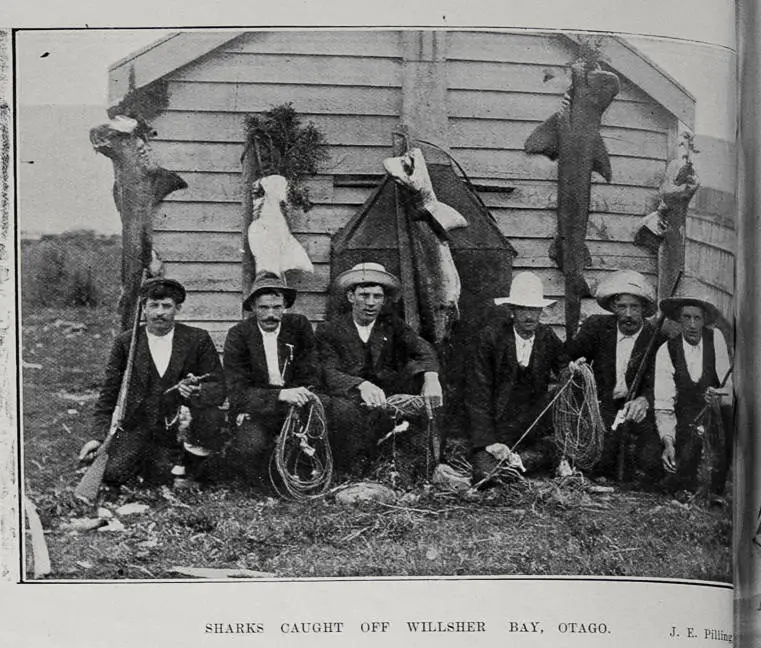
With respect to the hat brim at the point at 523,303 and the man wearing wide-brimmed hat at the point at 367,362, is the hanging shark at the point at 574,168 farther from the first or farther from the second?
the man wearing wide-brimmed hat at the point at 367,362

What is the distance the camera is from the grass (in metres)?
4.30

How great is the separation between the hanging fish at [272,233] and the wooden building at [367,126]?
0.04m

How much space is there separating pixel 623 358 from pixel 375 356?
0.84 meters

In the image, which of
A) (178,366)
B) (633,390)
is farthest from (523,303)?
(178,366)

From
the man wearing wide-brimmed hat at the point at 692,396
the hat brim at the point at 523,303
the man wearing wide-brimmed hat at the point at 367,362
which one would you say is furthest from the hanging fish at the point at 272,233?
the man wearing wide-brimmed hat at the point at 692,396

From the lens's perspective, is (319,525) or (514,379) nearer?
(319,525)

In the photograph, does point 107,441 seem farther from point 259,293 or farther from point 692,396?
point 692,396

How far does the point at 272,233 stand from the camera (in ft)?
14.5

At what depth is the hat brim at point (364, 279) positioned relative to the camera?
4430 millimetres

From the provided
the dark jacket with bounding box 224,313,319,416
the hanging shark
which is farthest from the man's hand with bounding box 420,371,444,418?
the hanging shark

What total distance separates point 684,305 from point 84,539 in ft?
7.10

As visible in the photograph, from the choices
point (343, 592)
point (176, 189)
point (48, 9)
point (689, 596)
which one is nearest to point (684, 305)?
point (689, 596)

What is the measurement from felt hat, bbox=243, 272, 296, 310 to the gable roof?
0.76m

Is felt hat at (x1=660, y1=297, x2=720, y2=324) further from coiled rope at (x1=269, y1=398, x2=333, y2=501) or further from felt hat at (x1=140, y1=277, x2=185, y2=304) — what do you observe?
felt hat at (x1=140, y1=277, x2=185, y2=304)
